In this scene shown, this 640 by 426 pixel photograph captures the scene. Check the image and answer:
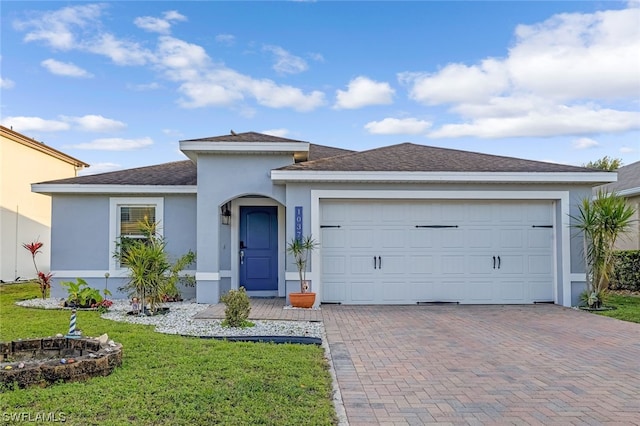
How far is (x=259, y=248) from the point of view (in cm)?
1202

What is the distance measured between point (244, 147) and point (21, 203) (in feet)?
39.3

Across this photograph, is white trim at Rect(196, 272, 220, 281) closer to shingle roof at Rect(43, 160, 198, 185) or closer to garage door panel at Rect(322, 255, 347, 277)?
shingle roof at Rect(43, 160, 198, 185)

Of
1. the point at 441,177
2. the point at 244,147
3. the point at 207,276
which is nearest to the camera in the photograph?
the point at 441,177

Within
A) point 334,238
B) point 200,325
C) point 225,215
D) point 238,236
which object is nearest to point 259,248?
point 238,236

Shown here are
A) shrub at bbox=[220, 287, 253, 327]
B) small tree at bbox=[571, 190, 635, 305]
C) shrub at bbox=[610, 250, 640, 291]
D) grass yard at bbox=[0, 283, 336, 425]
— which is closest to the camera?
grass yard at bbox=[0, 283, 336, 425]

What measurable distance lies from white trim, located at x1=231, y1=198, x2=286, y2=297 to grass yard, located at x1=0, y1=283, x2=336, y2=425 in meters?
4.88

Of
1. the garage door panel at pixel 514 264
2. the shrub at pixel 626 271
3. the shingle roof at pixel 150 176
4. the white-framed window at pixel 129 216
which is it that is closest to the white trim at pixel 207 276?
the white-framed window at pixel 129 216

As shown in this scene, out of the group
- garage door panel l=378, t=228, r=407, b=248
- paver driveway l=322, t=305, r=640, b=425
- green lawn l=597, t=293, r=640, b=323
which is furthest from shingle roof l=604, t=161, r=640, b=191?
garage door panel l=378, t=228, r=407, b=248

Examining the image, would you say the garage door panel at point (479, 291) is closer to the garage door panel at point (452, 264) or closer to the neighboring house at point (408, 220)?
the neighboring house at point (408, 220)

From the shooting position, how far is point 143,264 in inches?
355

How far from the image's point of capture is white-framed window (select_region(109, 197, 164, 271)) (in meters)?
11.6

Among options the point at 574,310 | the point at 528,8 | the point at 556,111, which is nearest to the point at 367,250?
the point at 574,310

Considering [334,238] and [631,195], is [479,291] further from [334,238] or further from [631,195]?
[631,195]

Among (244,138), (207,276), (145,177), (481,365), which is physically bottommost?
(481,365)
